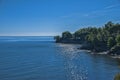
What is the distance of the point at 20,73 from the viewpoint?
60156 mm

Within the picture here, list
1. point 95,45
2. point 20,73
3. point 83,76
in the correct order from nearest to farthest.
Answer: point 83,76
point 20,73
point 95,45

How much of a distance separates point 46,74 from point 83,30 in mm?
134149

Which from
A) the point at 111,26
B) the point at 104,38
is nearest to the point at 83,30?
the point at 111,26

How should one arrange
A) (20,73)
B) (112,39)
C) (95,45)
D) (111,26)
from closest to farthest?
1. (20,73)
2. (112,39)
3. (95,45)
4. (111,26)

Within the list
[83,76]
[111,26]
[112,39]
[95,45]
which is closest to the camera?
[83,76]

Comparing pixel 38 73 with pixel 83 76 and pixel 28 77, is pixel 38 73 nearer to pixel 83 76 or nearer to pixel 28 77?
pixel 28 77

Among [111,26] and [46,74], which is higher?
[111,26]

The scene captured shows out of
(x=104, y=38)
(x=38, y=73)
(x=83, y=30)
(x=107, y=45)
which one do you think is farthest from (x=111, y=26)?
(x=38, y=73)

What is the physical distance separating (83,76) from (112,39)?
55.8 metres

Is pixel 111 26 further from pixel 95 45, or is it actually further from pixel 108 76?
pixel 108 76

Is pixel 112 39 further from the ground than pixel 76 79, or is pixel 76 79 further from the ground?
pixel 112 39

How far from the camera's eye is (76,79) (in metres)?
53.5

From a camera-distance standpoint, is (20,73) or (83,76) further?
(20,73)

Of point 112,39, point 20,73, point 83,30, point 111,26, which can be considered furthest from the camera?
point 83,30
